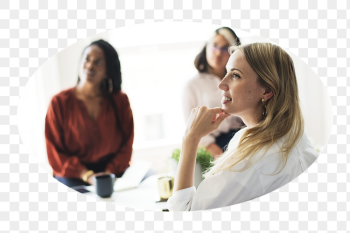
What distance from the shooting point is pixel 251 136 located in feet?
4.02

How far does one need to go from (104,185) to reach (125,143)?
183mm

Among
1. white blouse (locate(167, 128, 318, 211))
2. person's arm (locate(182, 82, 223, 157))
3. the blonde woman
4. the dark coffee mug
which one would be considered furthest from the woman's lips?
the dark coffee mug

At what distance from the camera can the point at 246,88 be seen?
121 centimetres

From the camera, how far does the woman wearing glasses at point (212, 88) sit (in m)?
1.28

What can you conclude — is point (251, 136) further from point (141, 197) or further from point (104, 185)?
point (104, 185)

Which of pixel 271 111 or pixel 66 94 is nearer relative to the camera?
pixel 271 111

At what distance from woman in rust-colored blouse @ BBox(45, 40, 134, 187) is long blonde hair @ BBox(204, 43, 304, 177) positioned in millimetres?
396

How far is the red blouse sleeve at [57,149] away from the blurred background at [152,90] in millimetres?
26

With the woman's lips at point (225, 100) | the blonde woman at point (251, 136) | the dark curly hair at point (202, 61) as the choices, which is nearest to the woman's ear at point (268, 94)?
the blonde woman at point (251, 136)

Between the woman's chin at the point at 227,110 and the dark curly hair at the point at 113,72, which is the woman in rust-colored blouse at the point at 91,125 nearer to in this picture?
the dark curly hair at the point at 113,72

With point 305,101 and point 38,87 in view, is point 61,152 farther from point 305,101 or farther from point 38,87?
point 305,101

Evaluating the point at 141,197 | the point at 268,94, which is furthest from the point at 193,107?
the point at 141,197

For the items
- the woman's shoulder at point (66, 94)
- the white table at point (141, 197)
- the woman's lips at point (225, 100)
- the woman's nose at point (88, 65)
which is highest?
the woman's nose at point (88, 65)

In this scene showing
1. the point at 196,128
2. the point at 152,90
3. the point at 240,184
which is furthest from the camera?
the point at 152,90
